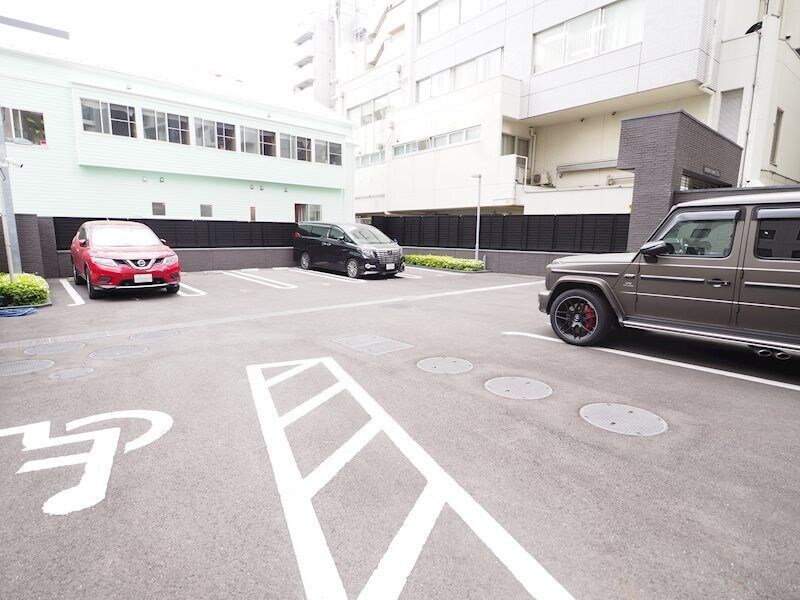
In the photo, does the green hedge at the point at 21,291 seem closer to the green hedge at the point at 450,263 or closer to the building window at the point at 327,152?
Result: the green hedge at the point at 450,263

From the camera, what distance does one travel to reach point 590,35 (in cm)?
1884

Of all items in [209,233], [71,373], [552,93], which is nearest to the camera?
[71,373]

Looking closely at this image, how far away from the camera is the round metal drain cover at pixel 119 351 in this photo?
5.86 metres

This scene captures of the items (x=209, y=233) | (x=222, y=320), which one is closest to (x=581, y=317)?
(x=222, y=320)

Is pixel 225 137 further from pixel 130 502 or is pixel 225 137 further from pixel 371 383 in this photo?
pixel 130 502

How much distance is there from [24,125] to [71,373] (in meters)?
19.2

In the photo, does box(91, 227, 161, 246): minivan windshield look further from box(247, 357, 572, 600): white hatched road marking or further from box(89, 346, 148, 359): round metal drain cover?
box(247, 357, 572, 600): white hatched road marking

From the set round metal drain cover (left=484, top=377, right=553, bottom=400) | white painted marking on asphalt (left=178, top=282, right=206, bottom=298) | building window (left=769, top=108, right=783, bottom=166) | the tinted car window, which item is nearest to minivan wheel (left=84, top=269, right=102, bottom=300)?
white painted marking on asphalt (left=178, top=282, right=206, bottom=298)

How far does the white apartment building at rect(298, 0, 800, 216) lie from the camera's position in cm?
1600

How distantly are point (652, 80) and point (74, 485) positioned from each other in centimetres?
2078

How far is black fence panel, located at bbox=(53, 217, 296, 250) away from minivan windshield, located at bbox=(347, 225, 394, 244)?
4448mm

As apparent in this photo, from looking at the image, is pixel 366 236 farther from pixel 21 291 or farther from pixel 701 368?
pixel 701 368

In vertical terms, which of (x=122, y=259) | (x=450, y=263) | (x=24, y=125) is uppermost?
(x=24, y=125)

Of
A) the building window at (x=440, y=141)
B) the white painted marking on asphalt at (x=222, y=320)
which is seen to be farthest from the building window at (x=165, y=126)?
the white painted marking on asphalt at (x=222, y=320)
